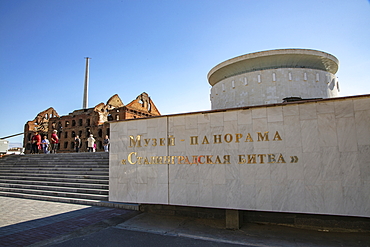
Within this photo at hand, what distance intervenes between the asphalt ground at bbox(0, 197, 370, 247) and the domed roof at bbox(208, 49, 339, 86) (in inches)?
376

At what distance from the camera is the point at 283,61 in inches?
527

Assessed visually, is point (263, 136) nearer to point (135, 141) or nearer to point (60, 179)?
point (135, 141)

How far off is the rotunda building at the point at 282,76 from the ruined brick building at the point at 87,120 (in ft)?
64.5

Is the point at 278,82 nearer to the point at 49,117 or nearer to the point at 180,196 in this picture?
the point at 180,196

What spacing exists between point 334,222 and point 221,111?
365 cm

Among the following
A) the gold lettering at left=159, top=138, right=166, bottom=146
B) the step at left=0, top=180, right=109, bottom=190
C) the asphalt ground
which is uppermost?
the gold lettering at left=159, top=138, right=166, bottom=146

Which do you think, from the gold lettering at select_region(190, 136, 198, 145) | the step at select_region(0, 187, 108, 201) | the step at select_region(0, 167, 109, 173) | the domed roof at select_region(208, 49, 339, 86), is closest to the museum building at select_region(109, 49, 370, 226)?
the gold lettering at select_region(190, 136, 198, 145)

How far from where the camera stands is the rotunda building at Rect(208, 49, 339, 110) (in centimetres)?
1325

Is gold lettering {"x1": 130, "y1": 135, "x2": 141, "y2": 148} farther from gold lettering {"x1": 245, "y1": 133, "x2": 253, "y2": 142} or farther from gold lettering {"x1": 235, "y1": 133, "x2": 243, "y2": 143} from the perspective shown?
gold lettering {"x1": 245, "y1": 133, "x2": 253, "y2": 142}

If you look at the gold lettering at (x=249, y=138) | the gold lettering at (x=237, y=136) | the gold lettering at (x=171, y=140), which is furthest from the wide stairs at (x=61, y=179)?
the gold lettering at (x=249, y=138)

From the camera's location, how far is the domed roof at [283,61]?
1312 cm

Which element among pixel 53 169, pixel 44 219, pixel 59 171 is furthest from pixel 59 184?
pixel 44 219

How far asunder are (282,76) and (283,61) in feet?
2.62

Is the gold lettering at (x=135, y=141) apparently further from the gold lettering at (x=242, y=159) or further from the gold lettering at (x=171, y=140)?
the gold lettering at (x=242, y=159)
